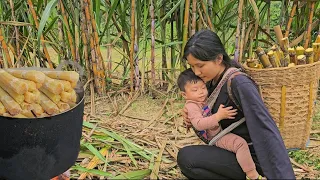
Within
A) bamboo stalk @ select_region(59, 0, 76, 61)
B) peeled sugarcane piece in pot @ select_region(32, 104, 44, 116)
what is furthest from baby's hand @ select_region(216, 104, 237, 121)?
bamboo stalk @ select_region(59, 0, 76, 61)

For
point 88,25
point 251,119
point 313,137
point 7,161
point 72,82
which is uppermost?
point 88,25

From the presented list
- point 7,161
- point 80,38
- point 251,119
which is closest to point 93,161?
point 7,161

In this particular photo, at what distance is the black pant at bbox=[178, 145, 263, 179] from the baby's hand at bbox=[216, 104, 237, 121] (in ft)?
0.81

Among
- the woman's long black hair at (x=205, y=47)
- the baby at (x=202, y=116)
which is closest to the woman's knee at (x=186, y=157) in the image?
the baby at (x=202, y=116)

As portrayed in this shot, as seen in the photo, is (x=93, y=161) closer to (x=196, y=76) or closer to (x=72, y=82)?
(x=72, y=82)

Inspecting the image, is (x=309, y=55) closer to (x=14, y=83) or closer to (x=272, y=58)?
(x=272, y=58)

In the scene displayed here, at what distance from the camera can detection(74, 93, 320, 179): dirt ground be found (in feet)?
9.02

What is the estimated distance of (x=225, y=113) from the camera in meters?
2.20

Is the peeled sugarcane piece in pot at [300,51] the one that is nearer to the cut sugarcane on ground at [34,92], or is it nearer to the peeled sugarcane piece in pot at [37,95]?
the cut sugarcane on ground at [34,92]

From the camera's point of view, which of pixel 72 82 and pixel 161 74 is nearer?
pixel 72 82

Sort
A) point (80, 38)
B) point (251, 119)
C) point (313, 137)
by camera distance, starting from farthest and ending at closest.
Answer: point (80, 38)
point (313, 137)
point (251, 119)

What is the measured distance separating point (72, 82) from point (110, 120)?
1.13 m

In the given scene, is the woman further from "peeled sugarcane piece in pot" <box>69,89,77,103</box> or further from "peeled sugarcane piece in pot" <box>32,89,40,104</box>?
"peeled sugarcane piece in pot" <box>32,89,40,104</box>

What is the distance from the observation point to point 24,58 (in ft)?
12.2
